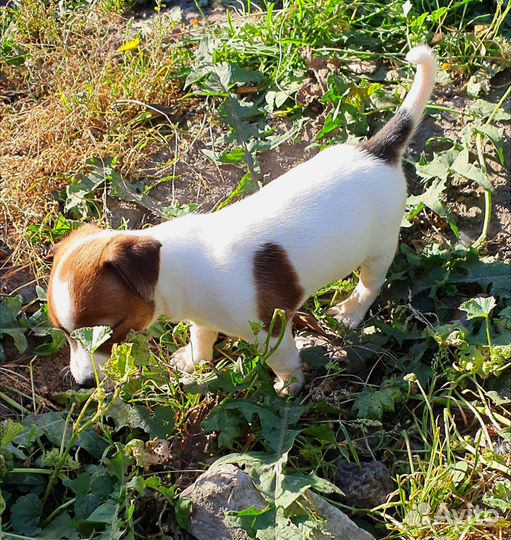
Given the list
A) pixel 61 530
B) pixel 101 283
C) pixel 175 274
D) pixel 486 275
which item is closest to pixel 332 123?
pixel 486 275

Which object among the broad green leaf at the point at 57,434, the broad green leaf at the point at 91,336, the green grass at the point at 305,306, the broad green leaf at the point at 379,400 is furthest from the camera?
the broad green leaf at the point at 379,400

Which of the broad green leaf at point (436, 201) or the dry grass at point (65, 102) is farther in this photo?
the dry grass at point (65, 102)

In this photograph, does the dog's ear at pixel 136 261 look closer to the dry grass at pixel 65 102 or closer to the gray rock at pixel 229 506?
the gray rock at pixel 229 506

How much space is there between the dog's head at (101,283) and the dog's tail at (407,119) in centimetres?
139

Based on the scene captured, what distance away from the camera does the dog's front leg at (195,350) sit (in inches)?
169

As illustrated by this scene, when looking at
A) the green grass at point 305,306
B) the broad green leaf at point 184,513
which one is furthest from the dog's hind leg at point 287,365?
the broad green leaf at point 184,513

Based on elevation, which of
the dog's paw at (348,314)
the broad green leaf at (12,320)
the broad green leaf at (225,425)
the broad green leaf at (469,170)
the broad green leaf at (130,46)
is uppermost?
the broad green leaf at (130,46)

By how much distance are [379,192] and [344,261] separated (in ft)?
1.32

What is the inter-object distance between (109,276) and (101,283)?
0.16ft

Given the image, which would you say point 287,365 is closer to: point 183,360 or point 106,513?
point 183,360

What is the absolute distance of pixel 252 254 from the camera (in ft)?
12.6

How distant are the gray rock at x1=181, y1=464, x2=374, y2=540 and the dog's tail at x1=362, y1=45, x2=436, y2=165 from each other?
5.96ft

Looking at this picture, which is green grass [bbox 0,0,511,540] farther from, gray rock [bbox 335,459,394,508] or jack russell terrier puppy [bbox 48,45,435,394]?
jack russell terrier puppy [bbox 48,45,435,394]

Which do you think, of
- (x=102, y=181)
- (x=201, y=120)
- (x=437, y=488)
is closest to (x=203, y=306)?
(x=437, y=488)
